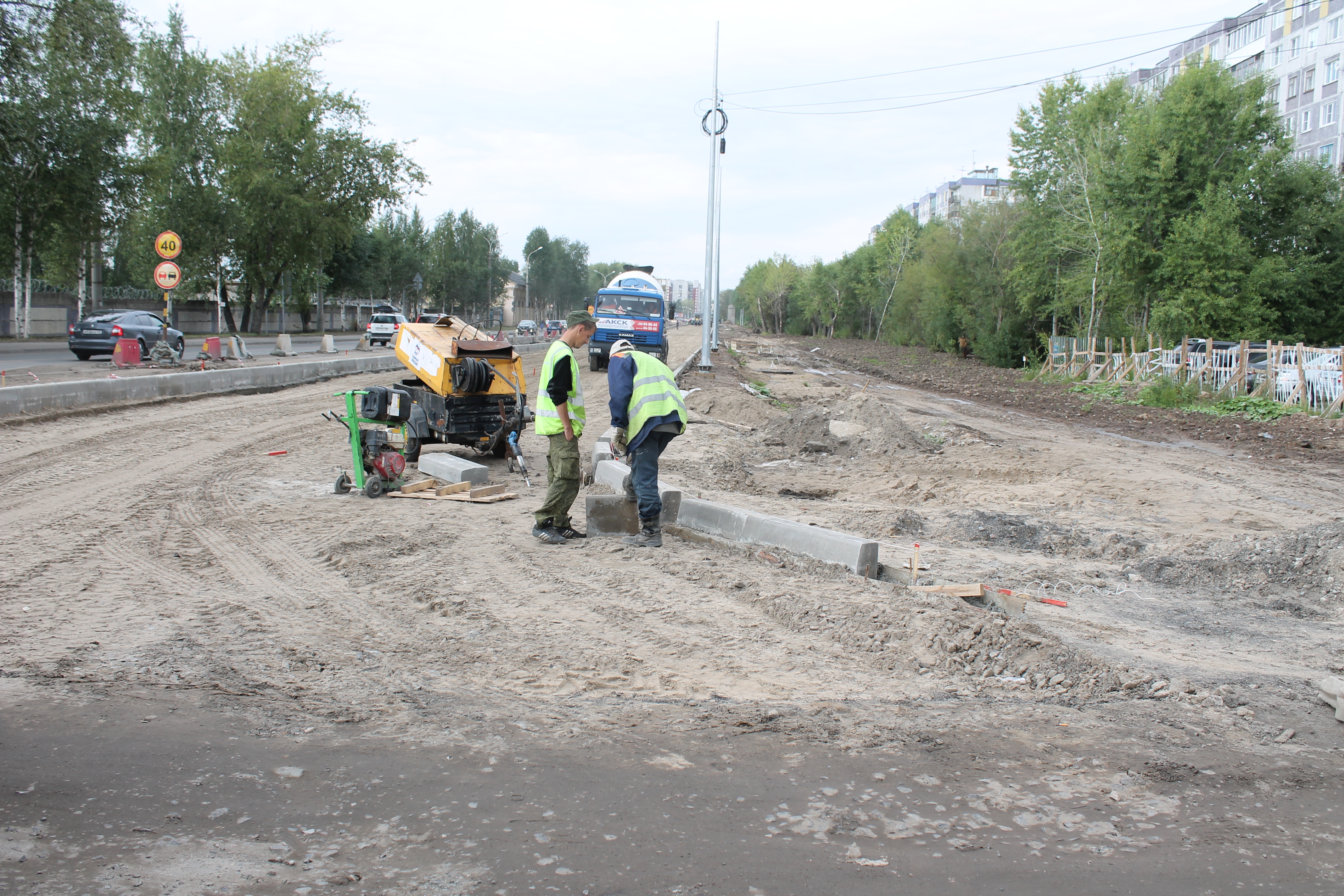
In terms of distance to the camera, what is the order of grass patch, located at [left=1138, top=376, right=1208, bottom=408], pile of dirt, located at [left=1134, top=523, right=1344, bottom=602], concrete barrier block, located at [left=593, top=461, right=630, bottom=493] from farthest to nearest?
1. grass patch, located at [left=1138, top=376, right=1208, bottom=408]
2. concrete barrier block, located at [left=593, top=461, right=630, bottom=493]
3. pile of dirt, located at [left=1134, top=523, right=1344, bottom=602]

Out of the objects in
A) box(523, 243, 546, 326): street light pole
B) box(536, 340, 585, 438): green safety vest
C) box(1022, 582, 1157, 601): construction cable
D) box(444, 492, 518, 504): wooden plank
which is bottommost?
box(1022, 582, 1157, 601): construction cable

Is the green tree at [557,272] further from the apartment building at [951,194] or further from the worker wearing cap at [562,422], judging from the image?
the worker wearing cap at [562,422]

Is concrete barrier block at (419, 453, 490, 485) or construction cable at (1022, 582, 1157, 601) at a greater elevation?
concrete barrier block at (419, 453, 490, 485)

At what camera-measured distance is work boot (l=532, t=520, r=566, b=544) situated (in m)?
7.04

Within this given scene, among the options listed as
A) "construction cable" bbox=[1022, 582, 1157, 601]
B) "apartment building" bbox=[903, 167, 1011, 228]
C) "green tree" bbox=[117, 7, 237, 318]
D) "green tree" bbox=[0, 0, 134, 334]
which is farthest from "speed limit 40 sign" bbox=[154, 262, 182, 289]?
"apartment building" bbox=[903, 167, 1011, 228]

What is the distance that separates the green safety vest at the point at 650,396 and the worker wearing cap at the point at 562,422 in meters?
0.42

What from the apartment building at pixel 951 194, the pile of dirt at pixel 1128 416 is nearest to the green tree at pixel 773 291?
the apartment building at pixel 951 194

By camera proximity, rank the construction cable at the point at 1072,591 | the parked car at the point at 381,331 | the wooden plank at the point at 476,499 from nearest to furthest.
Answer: the construction cable at the point at 1072,591, the wooden plank at the point at 476,499, the parked car at the point at 381,331

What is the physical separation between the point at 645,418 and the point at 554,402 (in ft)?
2.35

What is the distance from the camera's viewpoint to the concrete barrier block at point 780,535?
6.20m

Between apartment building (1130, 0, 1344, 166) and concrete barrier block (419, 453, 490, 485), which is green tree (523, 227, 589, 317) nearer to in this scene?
apartment building (1130, 0, 1344, 166)

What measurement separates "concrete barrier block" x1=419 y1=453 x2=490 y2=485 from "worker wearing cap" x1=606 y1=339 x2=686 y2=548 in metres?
2.70

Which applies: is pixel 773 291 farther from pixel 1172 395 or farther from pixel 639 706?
pixel 639 706

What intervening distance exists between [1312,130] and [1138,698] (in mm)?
64345
